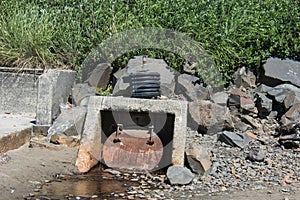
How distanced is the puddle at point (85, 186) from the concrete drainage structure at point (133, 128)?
0.24m

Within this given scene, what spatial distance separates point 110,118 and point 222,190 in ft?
5.48

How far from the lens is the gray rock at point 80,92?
24.5 ft

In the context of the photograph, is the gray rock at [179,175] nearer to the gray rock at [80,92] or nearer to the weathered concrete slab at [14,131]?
the weathered concrete slab at [14,131]

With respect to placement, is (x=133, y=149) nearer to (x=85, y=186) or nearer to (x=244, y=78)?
(x=85, y=186)

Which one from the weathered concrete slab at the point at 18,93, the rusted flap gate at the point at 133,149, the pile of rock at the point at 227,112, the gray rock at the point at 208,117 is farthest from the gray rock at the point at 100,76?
the rusted flap gate at the point at 133,149

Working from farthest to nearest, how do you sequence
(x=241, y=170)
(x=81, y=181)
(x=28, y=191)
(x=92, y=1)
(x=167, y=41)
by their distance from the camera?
1. (x=92, y=1)
2. (x=167, y=41)
3. (x=241, y=170)
4. (x=81, y=181)
5. (x=28, y=191)

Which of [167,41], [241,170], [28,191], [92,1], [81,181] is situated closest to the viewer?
[28,191]

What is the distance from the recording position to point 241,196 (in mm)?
4996

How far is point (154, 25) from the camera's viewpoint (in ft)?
27.3

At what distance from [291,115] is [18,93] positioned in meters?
3.69

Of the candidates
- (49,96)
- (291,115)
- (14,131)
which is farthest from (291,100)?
(14,131)

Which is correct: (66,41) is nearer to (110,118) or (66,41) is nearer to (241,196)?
(110,118)

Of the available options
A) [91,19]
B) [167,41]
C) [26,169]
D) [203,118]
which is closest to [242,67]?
[167,41]

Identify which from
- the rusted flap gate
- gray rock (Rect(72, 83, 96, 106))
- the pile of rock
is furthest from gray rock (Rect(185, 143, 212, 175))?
gray rock (Rect(72, 83, 96, 106))
